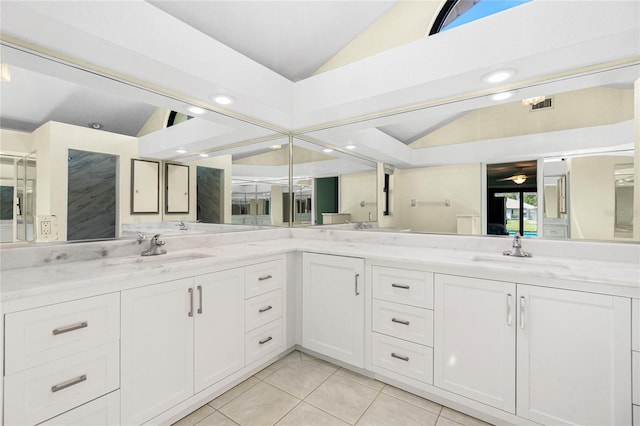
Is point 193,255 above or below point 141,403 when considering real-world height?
above

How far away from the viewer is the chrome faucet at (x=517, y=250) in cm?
174

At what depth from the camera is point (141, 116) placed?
1.84 m

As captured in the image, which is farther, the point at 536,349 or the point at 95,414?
the point at 536,349

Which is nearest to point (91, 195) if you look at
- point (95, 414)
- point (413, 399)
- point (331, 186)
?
point (95, 414)

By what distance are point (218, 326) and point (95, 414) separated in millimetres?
620

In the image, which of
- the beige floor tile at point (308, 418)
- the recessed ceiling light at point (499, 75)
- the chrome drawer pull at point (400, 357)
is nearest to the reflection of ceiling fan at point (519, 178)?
the recessed ceiling light at point (499, 75)

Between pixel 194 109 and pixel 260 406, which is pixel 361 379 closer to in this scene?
pixel 260 406

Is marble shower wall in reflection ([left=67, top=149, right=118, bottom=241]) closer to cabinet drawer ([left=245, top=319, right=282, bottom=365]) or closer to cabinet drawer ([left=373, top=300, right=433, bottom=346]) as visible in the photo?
cabinet drawer ([left=245, top=319, right=282, bottom=365])

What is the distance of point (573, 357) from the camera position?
1.26 meters

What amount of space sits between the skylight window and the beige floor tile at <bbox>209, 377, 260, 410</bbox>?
106 inches

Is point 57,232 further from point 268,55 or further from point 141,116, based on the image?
point 268,55

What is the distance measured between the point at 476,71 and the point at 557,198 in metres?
0.96

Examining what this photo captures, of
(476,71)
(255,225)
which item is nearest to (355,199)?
(255,225)

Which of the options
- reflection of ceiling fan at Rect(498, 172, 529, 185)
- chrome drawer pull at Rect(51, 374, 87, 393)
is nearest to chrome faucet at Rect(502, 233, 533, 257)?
reflection of ceiling fan at Rect(498, 172, 529, 185)
